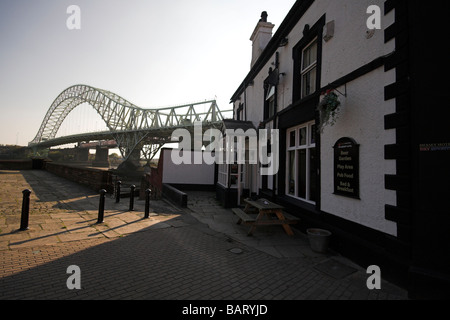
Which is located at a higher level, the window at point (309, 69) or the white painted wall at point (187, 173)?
the window at point (309, 69)

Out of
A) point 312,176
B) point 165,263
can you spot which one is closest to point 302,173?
point 312,176

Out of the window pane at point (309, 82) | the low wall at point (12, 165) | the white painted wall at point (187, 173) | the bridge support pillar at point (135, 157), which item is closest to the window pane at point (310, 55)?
the window pane at point (309, 82)

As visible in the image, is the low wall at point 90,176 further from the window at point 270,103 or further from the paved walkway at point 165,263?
the window at point 270,103

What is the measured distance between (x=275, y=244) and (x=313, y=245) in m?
0.88

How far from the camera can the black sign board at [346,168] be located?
4.64 m

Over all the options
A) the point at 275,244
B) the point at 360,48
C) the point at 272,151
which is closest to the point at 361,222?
the point at 275,244

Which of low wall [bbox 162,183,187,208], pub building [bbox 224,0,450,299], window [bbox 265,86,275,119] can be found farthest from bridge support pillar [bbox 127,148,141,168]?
pub building [bbox 224,0,450,299]

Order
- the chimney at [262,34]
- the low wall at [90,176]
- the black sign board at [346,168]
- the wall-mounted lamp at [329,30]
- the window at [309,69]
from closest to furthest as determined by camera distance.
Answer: the black sign board at [346,168] < the wall-mounted lamp at [329,30] < the window at [309,69] < the low wall at [90,176] < the chimney at [262,34]

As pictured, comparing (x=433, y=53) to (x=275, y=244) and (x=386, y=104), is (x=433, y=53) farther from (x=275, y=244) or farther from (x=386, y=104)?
(x=275, y=244)

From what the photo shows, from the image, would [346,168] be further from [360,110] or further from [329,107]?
[329,107]

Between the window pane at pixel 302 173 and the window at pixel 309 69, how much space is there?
1856 mm

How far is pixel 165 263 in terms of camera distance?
4.30 m

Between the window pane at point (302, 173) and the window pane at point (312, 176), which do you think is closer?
the window pane at point (312, 176)
